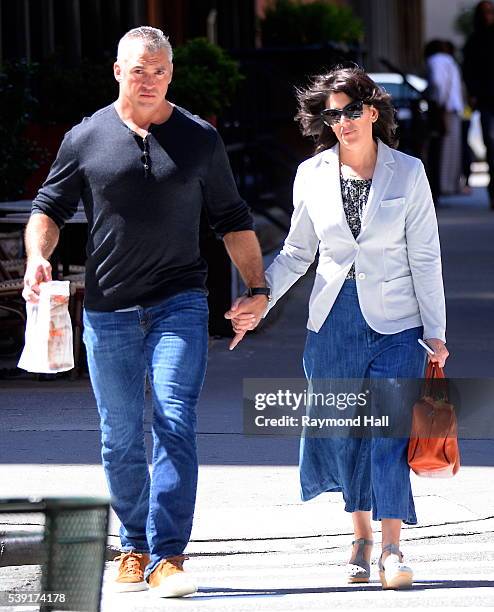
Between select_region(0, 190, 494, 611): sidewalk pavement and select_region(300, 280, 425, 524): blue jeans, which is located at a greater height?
select_region(300, 280, 425, 524): blue jeans

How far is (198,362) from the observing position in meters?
5.61

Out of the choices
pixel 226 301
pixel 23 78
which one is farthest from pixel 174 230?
pixel 23 78

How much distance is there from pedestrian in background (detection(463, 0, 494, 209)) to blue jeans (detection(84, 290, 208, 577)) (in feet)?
48.0

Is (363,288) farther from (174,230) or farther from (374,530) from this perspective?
(374,530)

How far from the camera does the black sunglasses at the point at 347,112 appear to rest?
5711 mm

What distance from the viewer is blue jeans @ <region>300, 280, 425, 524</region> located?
5.68 m

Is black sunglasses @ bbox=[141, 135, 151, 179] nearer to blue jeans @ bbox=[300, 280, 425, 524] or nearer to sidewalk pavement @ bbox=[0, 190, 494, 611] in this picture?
blue jeans @ bbox=[300, 280, 425, 524]

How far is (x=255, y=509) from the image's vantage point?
6.94 meters

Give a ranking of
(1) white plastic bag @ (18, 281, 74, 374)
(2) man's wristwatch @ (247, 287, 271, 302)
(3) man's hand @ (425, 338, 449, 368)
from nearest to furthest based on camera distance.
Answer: (1) white plastic bag @ (18, 281, 74, 374) < (3) man's hand @ (425, 338, 449, 368) < (2) man's wristwatch @ (247, 287, 271, 302)

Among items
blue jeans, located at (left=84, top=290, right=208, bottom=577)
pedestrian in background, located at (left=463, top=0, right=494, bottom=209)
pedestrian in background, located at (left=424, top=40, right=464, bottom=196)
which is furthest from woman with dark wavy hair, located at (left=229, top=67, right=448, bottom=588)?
pedestrian in background, located at (left=424, top=40, right=464, bottom=196)

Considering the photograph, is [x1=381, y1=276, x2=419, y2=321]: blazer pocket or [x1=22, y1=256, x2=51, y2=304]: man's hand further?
[x1=381, y1=276, x2=419, y2=321]: blazer pocket

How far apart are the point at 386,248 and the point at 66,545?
2.30m

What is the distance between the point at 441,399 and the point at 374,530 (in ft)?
4.09


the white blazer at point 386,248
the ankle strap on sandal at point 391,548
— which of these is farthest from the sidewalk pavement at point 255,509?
the white blazer at point 386,248
